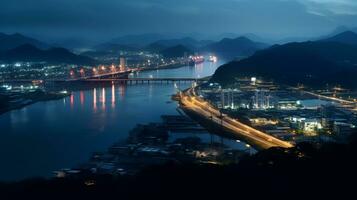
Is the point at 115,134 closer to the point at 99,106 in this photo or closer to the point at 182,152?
the point at 182,152

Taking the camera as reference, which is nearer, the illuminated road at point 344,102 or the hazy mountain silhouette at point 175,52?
the illuminated road at point 344,102

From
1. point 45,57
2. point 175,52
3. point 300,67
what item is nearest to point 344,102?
point 300,67

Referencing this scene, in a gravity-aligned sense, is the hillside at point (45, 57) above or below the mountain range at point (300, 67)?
above

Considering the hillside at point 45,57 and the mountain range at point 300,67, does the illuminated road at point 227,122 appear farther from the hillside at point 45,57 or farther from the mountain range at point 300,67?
the hillside at point 45,57

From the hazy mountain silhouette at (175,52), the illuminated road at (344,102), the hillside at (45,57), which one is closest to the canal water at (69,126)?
the illuminated road at (344,102)

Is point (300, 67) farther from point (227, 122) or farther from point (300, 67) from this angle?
point (227, 122)

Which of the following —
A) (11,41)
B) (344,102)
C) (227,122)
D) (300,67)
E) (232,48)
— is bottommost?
(227,122)

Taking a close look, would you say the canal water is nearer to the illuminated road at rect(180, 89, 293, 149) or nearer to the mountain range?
the illuminated road at rect(180, 89, 293, 149)
